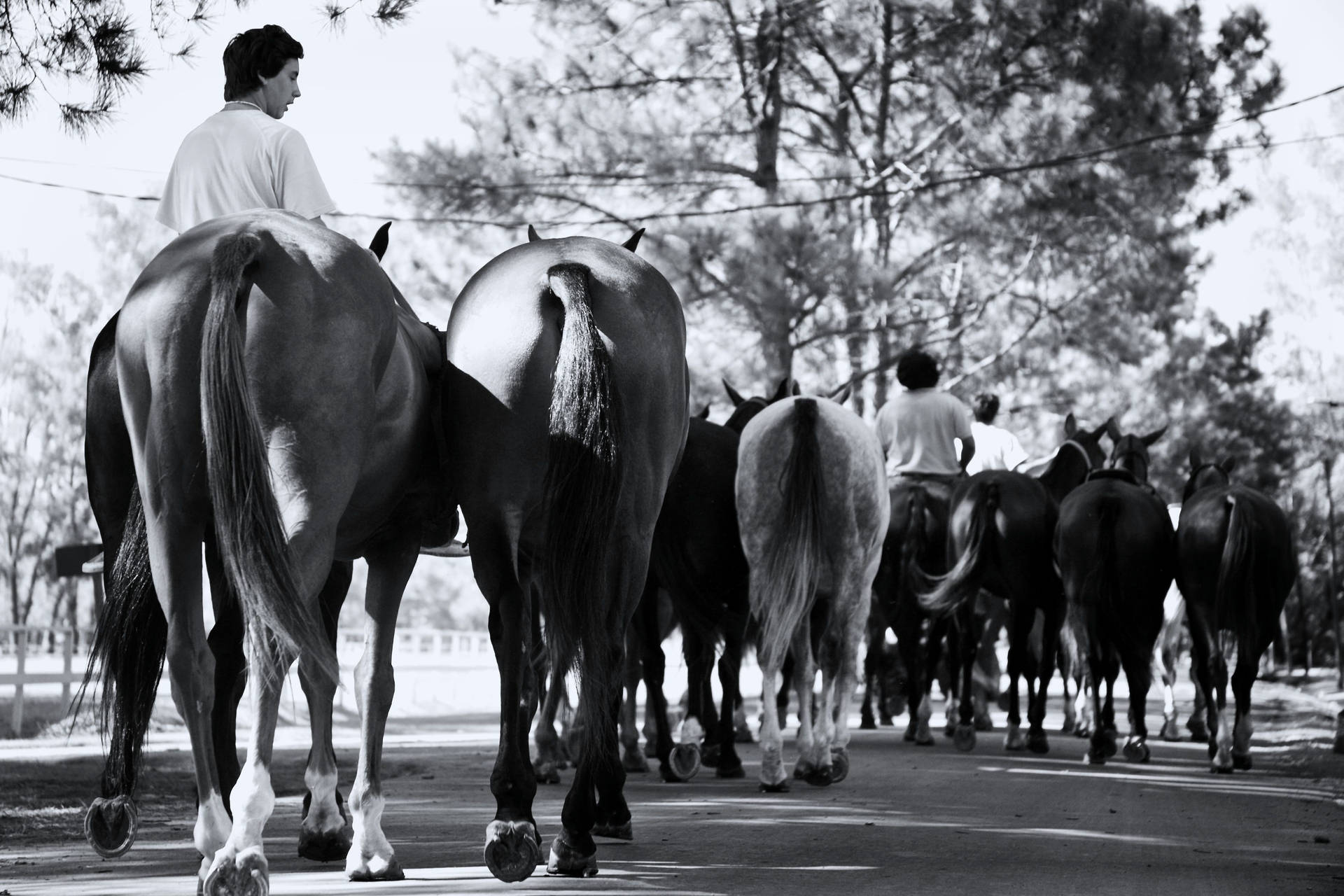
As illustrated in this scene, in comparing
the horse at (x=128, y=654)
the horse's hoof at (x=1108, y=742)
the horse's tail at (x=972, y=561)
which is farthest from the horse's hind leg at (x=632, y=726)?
the horse at (x=128, y=654)

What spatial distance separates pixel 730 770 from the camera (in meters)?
9.41

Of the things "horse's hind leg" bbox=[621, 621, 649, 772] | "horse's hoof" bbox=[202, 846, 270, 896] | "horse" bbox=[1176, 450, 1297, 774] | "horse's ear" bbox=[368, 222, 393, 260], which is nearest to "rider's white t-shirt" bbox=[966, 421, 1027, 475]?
"horse" bbox=[1176, 450, 1297, 774]

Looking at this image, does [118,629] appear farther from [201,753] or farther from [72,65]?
[72,65]

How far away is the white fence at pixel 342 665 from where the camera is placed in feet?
53.5

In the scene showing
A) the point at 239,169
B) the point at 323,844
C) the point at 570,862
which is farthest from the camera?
the point at 239,169

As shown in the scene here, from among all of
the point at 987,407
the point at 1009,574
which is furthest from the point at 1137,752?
the point at 987,407

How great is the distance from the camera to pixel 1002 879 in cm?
534

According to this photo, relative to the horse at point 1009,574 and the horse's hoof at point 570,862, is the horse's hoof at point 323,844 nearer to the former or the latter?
the horse's hoof at point 570,862

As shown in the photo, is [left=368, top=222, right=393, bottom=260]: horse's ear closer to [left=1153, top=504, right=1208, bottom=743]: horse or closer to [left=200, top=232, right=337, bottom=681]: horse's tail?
[left=200, top=232, right=337, bottom=681]: horse's tail

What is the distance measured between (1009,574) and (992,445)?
3.53 metres

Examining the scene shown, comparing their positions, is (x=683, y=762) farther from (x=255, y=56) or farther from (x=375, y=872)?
(x=255, y=56)

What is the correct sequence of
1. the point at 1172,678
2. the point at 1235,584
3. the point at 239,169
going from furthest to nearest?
the point at 1172,678
the point at 1235,584
the point at 239,169

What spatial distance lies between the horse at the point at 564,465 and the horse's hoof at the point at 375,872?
39 centimetres

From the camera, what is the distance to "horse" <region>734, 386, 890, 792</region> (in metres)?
8.80
